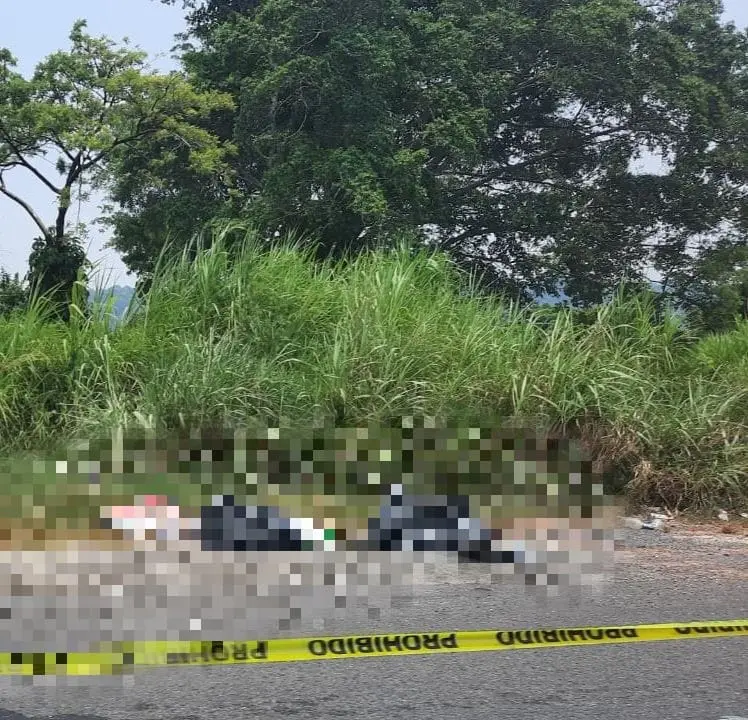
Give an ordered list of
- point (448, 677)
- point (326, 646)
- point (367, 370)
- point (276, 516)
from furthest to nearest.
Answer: point (367, 370) < point (276, 516) < point (326, 646) < point (448, 677)

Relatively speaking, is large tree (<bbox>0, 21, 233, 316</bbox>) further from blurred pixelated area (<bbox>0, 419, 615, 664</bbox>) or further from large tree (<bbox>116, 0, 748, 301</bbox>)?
blurred pixelated area (<bbox>0, 419, 615, 664</bbox>)

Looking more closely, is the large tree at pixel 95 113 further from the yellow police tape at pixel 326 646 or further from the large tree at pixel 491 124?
the yellow police tape at pixel 326 646

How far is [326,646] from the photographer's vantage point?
4516mm

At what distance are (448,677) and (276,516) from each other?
2563 mm

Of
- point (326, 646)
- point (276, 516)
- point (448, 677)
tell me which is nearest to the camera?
point (448, 677)

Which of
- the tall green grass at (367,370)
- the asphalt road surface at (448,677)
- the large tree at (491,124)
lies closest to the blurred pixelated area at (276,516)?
the asphalt road surface at (448,677)

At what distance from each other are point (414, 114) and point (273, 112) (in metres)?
4.05

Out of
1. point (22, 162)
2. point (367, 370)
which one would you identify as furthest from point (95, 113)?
point (367, 370)

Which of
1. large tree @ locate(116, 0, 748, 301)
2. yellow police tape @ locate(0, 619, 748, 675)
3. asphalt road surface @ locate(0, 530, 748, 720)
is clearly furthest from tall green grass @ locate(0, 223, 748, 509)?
large tree @ locate(116, 0, 748, 301)

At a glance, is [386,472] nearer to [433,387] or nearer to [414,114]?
[433,387]

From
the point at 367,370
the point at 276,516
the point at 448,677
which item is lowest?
the point at 448,677

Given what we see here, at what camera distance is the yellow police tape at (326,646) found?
13.7 feet

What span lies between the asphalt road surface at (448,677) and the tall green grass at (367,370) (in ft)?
9.45

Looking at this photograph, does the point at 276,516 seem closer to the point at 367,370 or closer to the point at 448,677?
the point at 367,370
